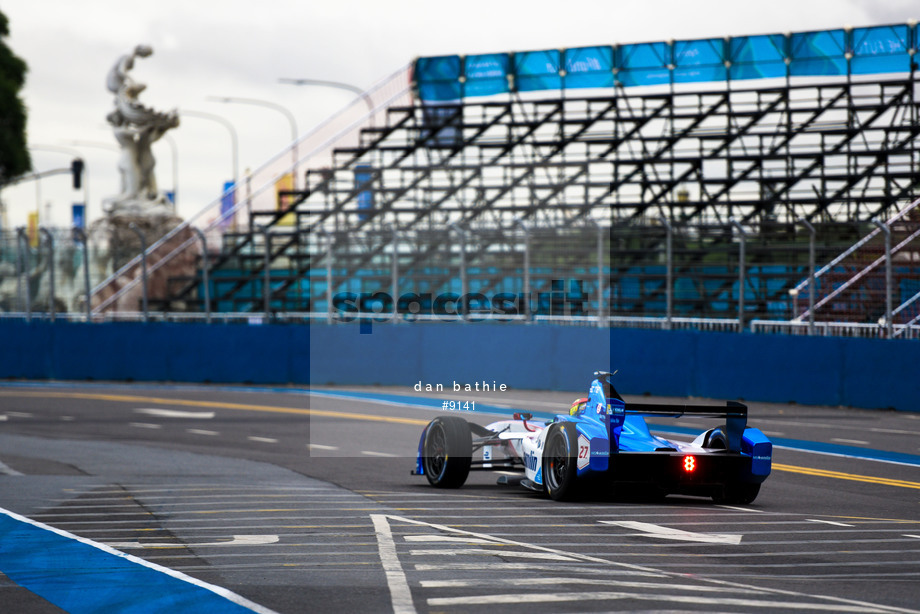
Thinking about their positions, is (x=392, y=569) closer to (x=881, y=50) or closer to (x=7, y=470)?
(x=7, y=470)

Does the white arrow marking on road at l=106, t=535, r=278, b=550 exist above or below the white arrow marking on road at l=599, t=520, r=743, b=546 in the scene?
below

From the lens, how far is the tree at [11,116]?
61375 millimetres

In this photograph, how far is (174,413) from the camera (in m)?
21.6

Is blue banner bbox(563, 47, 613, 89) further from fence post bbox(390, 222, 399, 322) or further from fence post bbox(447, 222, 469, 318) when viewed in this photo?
fence post bbox(390, 222, 399, 322)

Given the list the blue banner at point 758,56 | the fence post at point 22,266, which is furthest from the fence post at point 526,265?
the blue banner at point 758,56

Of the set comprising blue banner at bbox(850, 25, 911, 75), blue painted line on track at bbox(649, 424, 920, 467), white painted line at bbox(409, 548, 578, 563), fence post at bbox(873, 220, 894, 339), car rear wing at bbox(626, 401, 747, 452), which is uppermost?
blue banner at bbox(850, 25, 911, 75)

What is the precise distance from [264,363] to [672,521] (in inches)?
762

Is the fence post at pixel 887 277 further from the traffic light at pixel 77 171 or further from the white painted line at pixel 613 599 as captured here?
the traffic light at pixel 77 171

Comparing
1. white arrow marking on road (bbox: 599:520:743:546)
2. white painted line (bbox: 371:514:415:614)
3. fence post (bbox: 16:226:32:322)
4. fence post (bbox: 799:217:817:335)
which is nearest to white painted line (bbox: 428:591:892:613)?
white painted line (bbox: 371:514:415:614)

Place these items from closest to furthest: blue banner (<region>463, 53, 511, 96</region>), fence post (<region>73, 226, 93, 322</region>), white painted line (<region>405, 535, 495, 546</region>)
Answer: white painted line (<region>405, 535, 495, 546</region>) → fence post (<region>73, 226, 93, 322</region>) → blue banner (<region>463, 53, 511, 96</region>)

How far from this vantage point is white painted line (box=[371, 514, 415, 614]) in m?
6.88

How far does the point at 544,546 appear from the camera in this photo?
341 inches

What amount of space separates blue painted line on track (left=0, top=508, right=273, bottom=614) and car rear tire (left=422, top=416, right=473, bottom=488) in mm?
3453

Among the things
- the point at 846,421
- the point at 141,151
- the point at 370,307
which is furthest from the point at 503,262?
the point at 141,151
